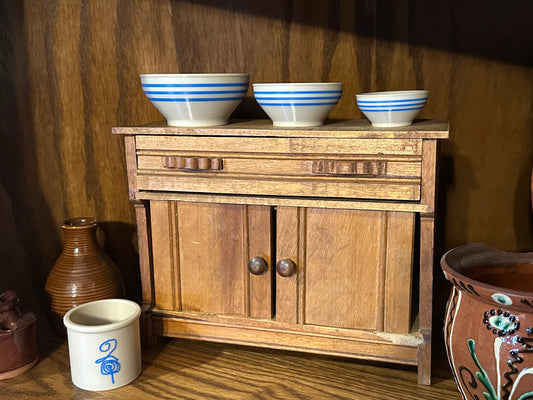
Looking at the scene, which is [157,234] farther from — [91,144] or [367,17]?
[367,17]

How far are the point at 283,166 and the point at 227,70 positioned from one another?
1.32ft

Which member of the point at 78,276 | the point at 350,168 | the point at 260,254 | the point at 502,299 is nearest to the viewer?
the point at 502,299

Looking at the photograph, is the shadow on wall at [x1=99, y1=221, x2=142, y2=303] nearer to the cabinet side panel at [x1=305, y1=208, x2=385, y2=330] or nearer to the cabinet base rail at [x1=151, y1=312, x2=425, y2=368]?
the cabinet base rail at [x1=151, y1=312, x2=425, y2=368]

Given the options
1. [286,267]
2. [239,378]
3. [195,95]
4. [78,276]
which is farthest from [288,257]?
[78,276]

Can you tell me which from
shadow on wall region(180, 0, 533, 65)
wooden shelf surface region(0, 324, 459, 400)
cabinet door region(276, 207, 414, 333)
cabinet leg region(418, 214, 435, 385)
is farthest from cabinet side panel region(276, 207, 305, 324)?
shadow on wall region(180, 0, 533, 65)

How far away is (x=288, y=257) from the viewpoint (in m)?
1.12

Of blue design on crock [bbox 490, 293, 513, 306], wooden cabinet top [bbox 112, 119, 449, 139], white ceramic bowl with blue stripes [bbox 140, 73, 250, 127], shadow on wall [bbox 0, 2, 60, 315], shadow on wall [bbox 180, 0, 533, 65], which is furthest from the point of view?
shadow on wall [bbox 0, 2, 60, 315]

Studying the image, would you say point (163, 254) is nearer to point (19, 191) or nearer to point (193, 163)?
point (193, 163)

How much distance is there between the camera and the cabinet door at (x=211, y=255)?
1.14 meters

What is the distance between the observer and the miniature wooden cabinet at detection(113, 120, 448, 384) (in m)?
1.04

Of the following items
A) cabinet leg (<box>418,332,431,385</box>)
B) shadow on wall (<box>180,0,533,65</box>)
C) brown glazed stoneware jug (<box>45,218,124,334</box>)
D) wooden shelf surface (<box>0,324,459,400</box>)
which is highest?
shadow on wall (<box>180,0,533,65</box>)

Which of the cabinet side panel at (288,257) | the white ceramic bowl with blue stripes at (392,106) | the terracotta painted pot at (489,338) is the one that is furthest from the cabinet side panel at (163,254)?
the terracotta painted pot at (489,338)

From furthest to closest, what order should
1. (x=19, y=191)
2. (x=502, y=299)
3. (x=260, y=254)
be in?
(x=19, y=191) < (x=260, y=254) < (x=502, y=299)

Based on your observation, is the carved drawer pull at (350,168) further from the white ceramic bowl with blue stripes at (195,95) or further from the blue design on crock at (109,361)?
→ the blue design on crock at (109,361)
